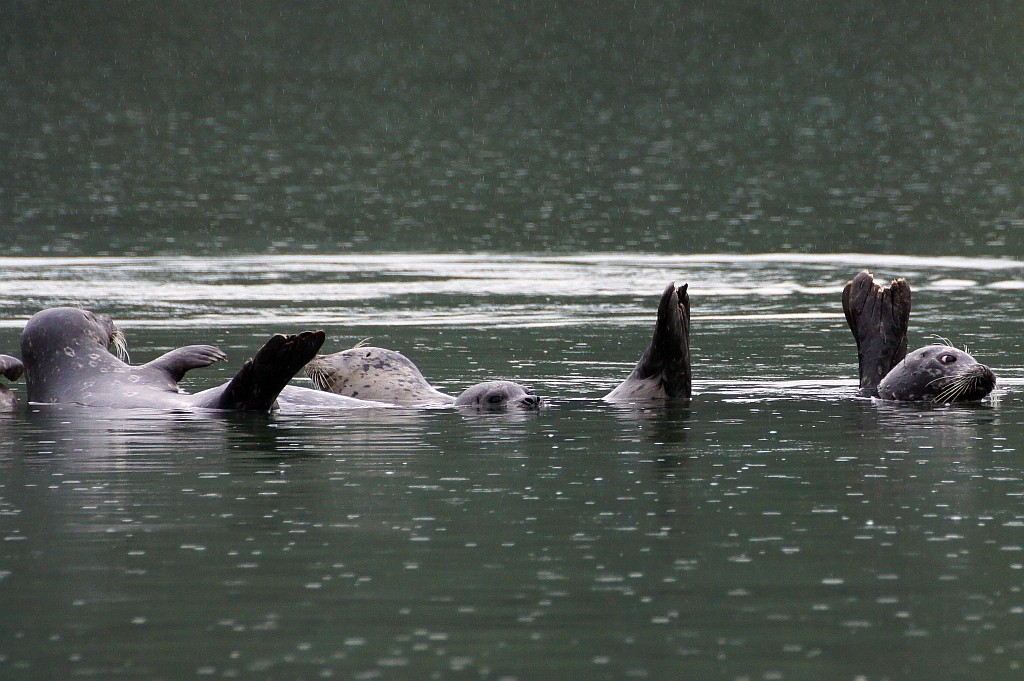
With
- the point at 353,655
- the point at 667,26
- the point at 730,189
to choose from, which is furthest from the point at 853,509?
the point at 667,26

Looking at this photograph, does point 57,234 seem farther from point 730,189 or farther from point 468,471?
point 468,471

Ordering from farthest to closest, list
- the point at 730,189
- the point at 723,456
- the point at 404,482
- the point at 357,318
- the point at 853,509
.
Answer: the point at 730,189 → the point at 357,318 → the point at 723,456 → the point at 404,482 → the point at 853,509

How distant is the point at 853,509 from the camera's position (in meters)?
7.57

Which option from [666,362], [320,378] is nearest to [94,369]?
[320,378]

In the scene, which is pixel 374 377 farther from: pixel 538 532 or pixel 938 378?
pixel 538 532

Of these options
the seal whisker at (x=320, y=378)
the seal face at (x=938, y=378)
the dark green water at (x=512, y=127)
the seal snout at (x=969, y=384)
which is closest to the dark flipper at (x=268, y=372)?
the seal whisker at (x=320, y=378)

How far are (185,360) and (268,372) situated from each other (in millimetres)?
1069

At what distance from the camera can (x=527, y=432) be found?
32.7ft

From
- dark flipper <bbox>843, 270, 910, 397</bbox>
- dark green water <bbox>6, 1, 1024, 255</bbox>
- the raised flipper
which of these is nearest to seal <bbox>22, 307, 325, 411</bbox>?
the raised flipper

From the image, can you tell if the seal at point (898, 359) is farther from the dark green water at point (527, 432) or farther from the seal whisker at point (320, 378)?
the seal whisker at point (320, 378)

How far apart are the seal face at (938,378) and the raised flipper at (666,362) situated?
1.18 metres

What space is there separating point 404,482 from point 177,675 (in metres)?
3.10

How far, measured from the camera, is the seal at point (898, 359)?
1123 cm

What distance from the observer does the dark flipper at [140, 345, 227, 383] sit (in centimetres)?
1122
